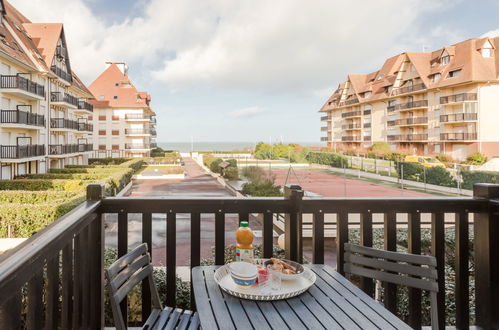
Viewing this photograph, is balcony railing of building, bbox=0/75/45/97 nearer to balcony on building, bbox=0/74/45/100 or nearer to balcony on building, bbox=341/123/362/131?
balcony on building, bbox=0/74/45/100

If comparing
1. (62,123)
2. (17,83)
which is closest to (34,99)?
(17,83)

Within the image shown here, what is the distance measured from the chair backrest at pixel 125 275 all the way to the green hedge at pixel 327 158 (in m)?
36.3

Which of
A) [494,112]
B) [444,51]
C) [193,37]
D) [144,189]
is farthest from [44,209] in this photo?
[193,37]

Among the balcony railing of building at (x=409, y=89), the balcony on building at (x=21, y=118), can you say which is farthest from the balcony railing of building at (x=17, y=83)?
the balcony railing of building at (x=409, y=89)

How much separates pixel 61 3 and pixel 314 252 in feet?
97.0

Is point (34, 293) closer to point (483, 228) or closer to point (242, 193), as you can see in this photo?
point (483, 228)

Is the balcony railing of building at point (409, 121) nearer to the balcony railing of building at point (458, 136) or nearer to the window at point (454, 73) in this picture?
the balcony railing of building at point (458, 136)

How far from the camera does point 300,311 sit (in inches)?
49.8

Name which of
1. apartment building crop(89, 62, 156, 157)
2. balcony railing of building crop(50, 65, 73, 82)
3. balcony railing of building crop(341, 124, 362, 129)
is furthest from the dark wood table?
balcony railing of building crop(341, 124, 362, 129)

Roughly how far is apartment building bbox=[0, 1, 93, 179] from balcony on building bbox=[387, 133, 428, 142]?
33.5 meters

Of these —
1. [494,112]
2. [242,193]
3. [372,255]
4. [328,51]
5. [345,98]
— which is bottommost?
[242,193]

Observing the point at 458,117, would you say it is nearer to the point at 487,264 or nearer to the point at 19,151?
the point at 19,151

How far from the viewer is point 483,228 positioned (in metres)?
2.10

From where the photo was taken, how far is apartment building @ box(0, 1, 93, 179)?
722 inches
